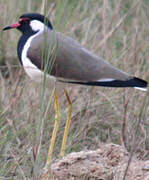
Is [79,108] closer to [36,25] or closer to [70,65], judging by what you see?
[70,65]

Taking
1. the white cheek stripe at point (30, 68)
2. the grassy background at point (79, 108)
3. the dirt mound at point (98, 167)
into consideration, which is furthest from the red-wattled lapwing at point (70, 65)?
the dirt mound at point (98, 167)

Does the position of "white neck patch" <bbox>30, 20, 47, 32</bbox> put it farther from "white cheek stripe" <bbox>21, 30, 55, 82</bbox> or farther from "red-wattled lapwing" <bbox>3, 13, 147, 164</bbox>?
"red-wattled lapwing" <bbox>3, 13, 147, 164</bbox>

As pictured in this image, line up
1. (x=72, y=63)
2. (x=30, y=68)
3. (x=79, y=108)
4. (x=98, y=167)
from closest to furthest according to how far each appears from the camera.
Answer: (x=98, y=167) < (x=30, y=68) < (x=72, y=63) < (x=79, y=108)

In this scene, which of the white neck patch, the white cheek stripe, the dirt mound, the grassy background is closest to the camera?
the dirt mound

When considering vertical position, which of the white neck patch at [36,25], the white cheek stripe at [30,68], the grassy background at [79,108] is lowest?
the grassy background at [79,108]

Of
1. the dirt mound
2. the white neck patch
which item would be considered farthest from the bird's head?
the dirt mound

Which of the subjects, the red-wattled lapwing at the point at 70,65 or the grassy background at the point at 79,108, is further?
the red-wattled lapwing at the point at 70,65

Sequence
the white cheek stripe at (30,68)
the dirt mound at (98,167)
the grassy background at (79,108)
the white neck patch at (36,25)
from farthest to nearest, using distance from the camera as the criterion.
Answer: the white neck patch at (36,25)
the white cheek stripe at (30,68)
the grassy background at (79,108)
the dirt mound at (98,167)

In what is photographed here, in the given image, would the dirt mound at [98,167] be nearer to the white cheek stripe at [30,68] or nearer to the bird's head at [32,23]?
the white cheek stripe at [30,68]

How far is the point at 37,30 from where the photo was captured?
3.89 metres

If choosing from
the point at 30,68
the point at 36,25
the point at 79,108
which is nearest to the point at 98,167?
the point at 30,68

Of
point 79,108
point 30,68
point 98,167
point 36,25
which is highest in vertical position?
point 36,25

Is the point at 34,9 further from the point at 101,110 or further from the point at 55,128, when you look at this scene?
the point at 55,128

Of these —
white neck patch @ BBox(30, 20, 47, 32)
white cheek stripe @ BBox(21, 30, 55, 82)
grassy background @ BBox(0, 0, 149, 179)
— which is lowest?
grassy background @ BBox(0, 0, 149, 179)
